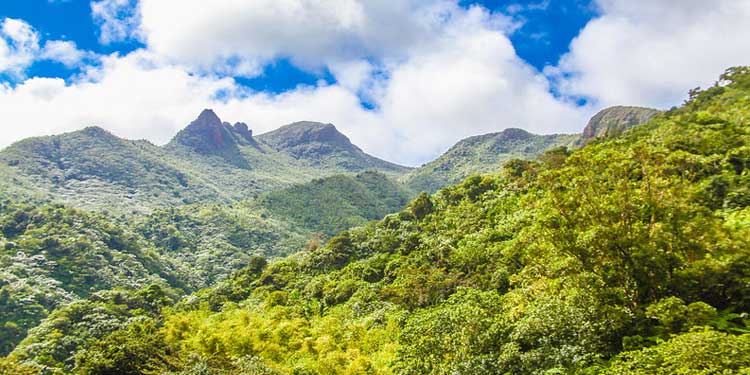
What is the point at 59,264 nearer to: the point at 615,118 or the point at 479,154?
the point at 615,118

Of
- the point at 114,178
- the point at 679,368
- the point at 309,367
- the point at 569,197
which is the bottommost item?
the point at 309,367

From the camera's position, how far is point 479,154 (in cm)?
16162

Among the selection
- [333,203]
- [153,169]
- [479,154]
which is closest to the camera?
[333,203]

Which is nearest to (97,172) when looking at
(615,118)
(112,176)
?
(112,176)

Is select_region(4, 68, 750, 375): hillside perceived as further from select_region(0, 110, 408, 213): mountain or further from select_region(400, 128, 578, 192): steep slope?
select_region(400, 128, 578, 192): steep slope

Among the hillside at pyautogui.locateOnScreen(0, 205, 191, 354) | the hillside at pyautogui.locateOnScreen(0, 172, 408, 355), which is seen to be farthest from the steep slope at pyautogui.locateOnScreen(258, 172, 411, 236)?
the hillside at pyautogui.locateOnScreen(0, 205, 191, 354)

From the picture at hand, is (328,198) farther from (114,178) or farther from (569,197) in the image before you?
(569,197)

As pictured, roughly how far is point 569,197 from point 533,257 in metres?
2.42

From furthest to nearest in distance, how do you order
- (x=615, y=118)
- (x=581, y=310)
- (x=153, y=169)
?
(x=153, y=169) < (x=615, y=118) < (x=581, y=310)

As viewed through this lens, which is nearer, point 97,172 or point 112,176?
point 112,176

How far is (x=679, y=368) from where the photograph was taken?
7.22m

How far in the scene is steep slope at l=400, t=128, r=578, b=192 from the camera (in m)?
151

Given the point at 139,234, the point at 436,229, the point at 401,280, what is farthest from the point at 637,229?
the point at 139,234

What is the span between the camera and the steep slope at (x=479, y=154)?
15125 centimetres
